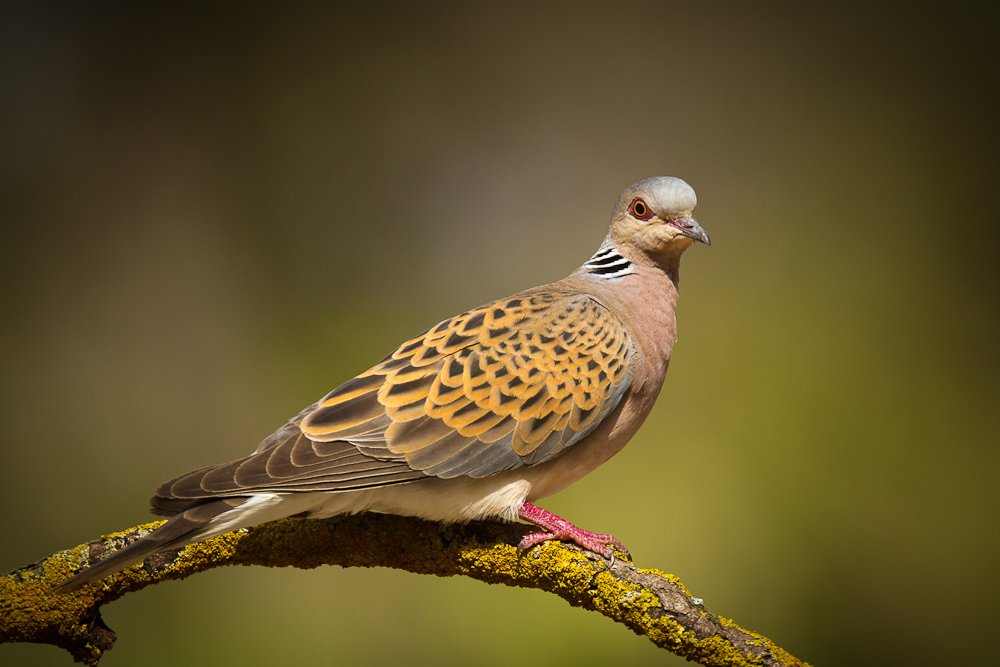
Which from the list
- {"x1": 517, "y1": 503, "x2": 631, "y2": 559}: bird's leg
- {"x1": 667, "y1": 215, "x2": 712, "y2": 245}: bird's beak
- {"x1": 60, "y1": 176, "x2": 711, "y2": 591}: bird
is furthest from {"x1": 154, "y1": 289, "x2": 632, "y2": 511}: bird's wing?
{"x1": 667, "y1": 215, "x2": 712, "y2": 245}: bird's beak

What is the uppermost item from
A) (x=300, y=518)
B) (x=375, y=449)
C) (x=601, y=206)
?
(x=601, y=206)

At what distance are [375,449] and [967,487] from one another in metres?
2.22

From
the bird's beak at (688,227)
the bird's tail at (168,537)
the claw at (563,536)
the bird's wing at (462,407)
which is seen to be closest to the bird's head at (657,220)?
the bird's beak at (688,227)

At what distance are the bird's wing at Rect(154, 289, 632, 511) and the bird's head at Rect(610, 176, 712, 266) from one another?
0.20 m

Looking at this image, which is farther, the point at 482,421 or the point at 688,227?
the point at 688,227

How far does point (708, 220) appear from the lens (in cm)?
332

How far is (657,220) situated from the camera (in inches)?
78.5

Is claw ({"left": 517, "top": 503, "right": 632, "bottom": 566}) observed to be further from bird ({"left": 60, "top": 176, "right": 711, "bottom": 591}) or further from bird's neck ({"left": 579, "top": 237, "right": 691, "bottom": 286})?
bird's neck ({"left": 579, "top": 237, "right": 691, "bottom": 286})

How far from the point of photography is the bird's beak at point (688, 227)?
6.34 ft

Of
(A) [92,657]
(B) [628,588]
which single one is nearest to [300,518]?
(A) [92,657]

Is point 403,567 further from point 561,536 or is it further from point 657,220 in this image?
point 657,220

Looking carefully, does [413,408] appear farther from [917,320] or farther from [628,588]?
[917,320]

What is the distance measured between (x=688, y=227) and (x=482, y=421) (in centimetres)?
60

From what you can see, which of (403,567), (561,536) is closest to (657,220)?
(561,536)
